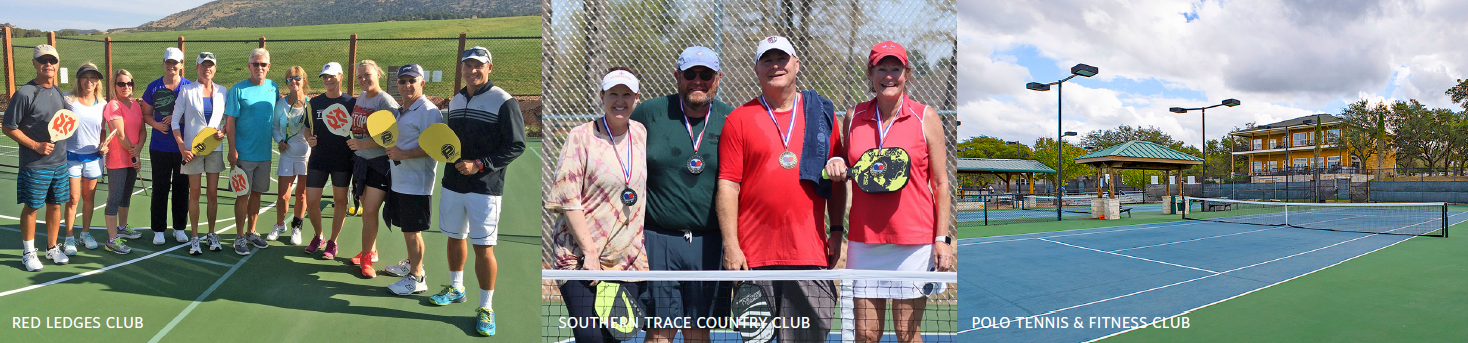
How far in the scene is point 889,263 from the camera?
3352mm

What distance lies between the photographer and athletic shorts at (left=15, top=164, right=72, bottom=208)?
443 cm

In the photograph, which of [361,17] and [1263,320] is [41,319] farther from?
[1263,320]

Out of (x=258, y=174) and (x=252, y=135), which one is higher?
(x=252, y=135)

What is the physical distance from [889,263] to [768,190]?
710mm

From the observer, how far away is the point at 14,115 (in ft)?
14.3

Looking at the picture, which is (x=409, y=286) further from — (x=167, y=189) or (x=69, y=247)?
(x=69, y=247)

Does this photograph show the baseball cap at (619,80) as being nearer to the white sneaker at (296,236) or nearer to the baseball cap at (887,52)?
the baseball cap at (887,52)

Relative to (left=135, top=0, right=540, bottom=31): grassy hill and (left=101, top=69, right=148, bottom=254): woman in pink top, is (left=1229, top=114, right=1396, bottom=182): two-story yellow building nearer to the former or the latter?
(left=135, top=0, right=540, bottom=31): grassy hill

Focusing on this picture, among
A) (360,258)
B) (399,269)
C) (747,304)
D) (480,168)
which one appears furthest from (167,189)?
(747,304)

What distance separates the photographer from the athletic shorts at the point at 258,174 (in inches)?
177

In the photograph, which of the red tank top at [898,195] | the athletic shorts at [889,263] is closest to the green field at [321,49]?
the red tank top at [898,195]

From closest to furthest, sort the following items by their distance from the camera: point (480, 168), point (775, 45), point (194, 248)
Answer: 1. point (775, 45)
2. point (480, 168)
3. point (194, 248)

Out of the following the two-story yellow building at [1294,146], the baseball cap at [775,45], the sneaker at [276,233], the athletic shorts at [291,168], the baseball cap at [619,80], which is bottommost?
the sneaker at [276,233]

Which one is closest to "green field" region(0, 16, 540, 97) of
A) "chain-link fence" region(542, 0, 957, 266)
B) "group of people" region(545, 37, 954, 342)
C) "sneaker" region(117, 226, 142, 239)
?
"chain-link fence" region(542, 0, 957, 266)
